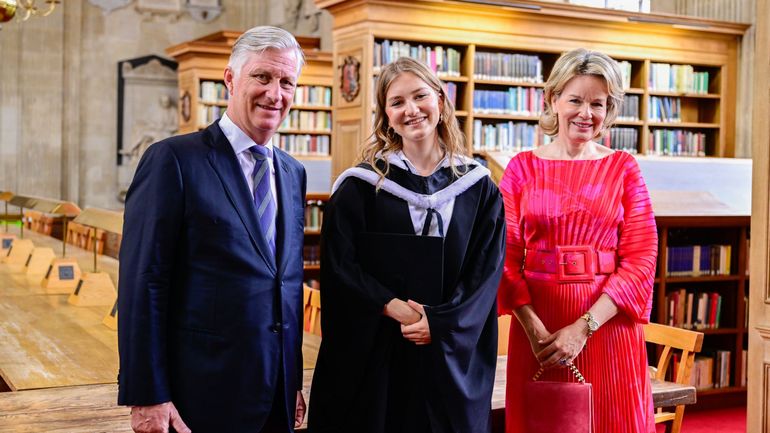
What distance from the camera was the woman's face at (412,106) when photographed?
7.52ft

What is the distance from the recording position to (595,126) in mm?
Result: 2570

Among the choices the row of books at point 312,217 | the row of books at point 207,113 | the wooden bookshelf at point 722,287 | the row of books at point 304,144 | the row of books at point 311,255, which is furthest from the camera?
the row of books at point 207,113

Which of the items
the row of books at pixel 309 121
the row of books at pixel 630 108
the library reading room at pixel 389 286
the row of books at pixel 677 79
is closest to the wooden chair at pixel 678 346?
the library reading room at pixel 389 286

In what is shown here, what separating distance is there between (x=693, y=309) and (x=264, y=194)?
479cm

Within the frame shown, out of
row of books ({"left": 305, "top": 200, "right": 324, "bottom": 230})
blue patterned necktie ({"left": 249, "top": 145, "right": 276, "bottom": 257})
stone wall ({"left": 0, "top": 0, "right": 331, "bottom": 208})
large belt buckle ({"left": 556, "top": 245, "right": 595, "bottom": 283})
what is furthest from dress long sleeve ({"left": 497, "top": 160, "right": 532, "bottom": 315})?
stone wall ({"left": 0, "top": 0, "right": 331, "bottom": 208})

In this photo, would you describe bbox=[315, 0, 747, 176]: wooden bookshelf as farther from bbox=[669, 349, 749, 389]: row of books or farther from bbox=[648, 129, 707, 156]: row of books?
bbox=[669, 349, 749, 389]: row of books

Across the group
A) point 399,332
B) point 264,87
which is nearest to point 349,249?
point 399,332

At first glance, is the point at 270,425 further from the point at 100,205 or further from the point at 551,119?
the point at 100,205

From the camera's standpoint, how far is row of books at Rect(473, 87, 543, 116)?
370 inches

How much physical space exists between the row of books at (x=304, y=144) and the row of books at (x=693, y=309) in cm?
760

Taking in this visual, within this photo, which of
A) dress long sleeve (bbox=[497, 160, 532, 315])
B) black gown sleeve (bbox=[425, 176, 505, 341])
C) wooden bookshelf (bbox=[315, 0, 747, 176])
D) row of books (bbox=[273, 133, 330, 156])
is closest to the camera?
black gown sleeve (bbox=[425, 176, 505, 341])

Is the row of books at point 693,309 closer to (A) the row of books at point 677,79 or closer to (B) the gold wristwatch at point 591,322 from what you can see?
(B) the gold wristwatch at point 591,322

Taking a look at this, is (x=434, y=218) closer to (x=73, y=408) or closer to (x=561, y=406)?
(x=561, y=406)

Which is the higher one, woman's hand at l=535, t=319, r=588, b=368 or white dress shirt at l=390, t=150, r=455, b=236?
white dress shirt at l=390, t=150, r=455, b=236
